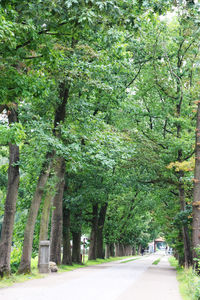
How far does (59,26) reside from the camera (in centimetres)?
849

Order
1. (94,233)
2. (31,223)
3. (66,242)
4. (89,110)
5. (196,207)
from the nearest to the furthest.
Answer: (31,223), (196,207), (89,110), (66,242), (94,233)

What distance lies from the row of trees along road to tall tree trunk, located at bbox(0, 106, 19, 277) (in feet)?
0.12

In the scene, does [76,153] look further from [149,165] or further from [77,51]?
[149,165]

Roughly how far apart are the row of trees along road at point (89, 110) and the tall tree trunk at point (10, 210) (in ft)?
0.12

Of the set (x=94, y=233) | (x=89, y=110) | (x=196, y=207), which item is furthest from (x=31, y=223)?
(x=94, y=233)

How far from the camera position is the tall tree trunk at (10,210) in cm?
1283

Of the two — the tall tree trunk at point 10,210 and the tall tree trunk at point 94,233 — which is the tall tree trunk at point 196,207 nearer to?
the tall tree trunk at point 10,210

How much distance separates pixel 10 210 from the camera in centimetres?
1339

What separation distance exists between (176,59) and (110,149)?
1061 cm

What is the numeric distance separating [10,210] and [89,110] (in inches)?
240

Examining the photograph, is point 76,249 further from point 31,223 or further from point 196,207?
point 196,207

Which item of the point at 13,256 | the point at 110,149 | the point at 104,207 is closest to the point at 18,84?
the point at 110,149

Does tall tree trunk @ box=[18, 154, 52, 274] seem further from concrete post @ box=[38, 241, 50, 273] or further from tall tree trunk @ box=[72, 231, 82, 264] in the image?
tall tree trunk @ box=[72, 231, 82, 264]

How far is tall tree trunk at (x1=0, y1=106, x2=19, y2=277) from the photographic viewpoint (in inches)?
505
